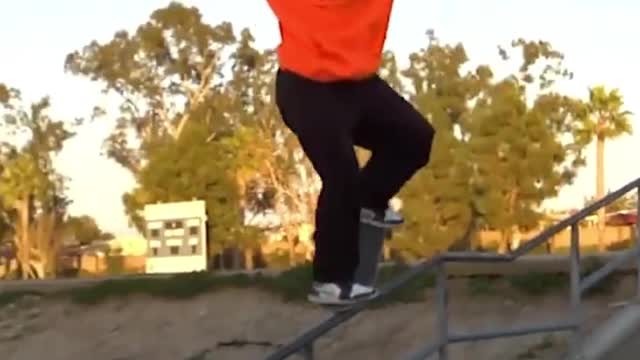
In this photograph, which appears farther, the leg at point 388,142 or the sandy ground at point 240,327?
the sandy ground at point 240,327

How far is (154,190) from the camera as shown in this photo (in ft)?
138

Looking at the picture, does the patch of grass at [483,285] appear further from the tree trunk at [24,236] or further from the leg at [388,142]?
the tree trunk at [24,236]

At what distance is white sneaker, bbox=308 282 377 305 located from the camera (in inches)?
136

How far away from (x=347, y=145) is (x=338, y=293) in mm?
424

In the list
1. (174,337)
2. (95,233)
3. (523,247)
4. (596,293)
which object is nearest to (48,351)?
(174,337)

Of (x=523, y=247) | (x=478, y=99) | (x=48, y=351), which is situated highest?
(x=478, y=99)

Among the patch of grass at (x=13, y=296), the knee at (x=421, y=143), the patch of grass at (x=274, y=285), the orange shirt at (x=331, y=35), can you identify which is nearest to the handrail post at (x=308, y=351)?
the knee at (x=421, y=143)

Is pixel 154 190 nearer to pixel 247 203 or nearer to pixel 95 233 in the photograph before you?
pixel 247 203

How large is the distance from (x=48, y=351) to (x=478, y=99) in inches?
1197

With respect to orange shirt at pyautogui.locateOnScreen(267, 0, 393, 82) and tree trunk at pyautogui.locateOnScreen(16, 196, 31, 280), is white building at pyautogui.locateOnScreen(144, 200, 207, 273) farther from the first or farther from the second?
orange shirt at pyautogui.locateOnScreen(267, 0, 393, 82)

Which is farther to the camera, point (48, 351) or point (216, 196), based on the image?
point (216, 196)

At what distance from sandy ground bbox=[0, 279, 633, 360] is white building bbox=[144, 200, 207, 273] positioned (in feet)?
39.4

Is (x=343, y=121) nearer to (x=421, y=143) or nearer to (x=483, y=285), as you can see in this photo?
(x=421, y=143)

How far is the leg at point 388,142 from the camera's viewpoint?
11.1ft
